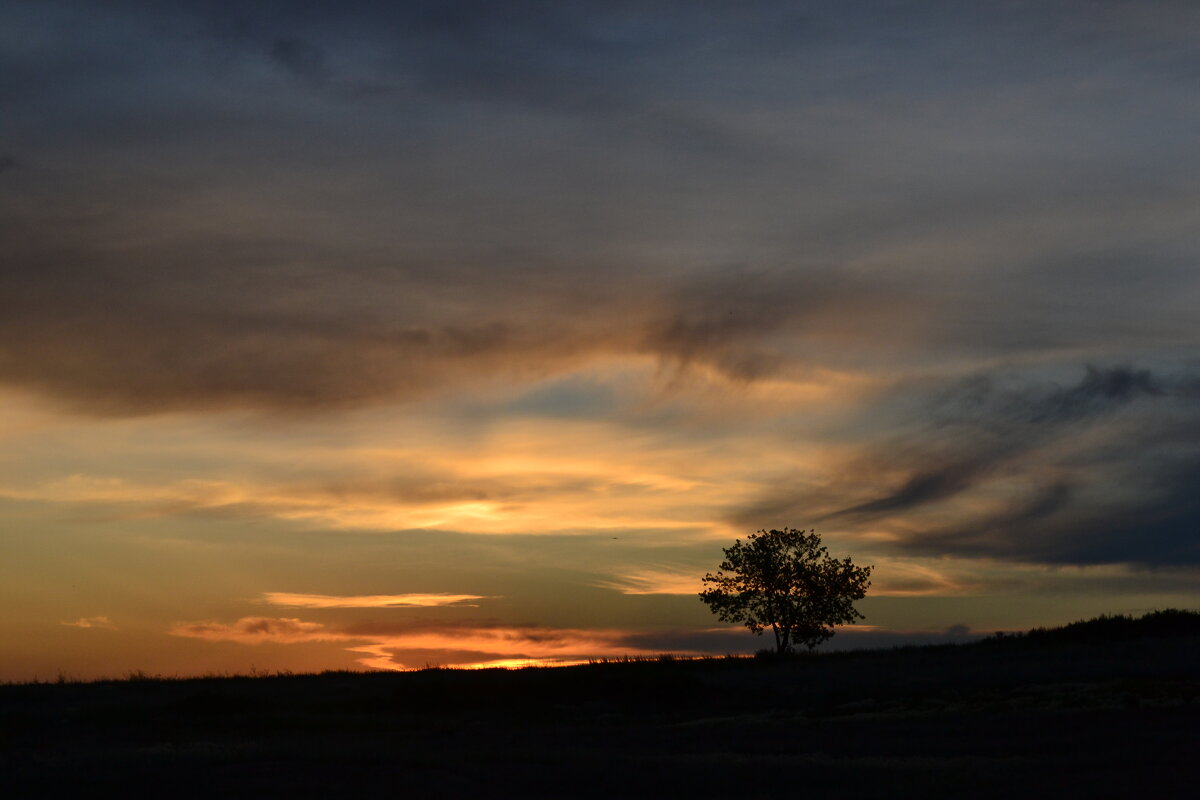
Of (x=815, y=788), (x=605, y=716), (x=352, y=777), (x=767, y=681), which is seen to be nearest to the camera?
(x=815, y=788)

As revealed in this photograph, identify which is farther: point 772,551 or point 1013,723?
point 772,551

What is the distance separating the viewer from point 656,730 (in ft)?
119

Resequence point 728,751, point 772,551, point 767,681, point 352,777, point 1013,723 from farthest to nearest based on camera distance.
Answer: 1. point 772,551
2. point 767,681
3. point 1013,723
4. point 728,751
5. point 352,777

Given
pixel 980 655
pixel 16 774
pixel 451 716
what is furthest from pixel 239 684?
pixel 980 655

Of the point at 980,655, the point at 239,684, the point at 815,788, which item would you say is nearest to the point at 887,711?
the point at 815,788

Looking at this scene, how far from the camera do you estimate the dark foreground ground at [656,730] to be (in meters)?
21.6

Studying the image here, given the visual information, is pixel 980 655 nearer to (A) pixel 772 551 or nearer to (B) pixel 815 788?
(A) pixel 772 551

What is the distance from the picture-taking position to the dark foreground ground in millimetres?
21562

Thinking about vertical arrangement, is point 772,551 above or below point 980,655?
above

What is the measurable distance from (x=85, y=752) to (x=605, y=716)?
20146 millimetres

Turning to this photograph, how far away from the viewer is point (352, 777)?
2277cm

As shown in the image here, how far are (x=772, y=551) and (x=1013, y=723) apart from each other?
154 feet

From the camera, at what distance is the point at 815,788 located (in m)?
21.0

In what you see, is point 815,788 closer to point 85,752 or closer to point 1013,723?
point 1013,723
